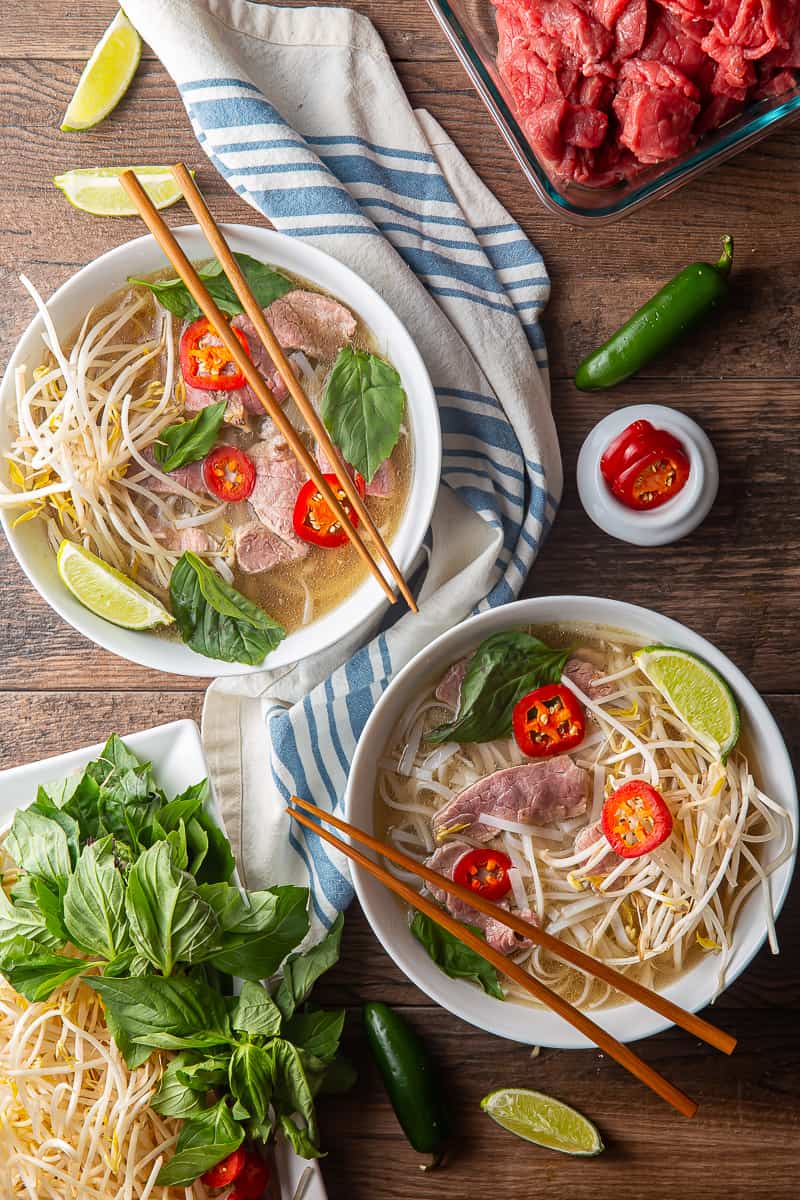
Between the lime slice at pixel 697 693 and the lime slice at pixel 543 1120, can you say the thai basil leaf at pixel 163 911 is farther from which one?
the lime slice at pixel 697 693

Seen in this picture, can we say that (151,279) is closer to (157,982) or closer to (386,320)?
(386,320)

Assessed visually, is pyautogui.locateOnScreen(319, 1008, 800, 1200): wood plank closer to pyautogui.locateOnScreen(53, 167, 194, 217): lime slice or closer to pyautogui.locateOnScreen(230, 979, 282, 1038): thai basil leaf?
pyautogui.locateOnScreen(230, 979, 282, 1038): thai basil leaf

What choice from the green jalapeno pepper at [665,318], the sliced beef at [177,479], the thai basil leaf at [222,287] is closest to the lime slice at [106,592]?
the sliced beef at [177,479]

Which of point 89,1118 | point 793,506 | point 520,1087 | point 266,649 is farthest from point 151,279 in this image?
point 520,1087

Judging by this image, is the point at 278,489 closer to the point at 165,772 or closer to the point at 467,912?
the point at 165,772

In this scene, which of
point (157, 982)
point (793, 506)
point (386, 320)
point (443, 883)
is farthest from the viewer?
point (793, 506)

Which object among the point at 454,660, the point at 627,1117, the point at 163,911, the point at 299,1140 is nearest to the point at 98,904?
the point at 163,911
